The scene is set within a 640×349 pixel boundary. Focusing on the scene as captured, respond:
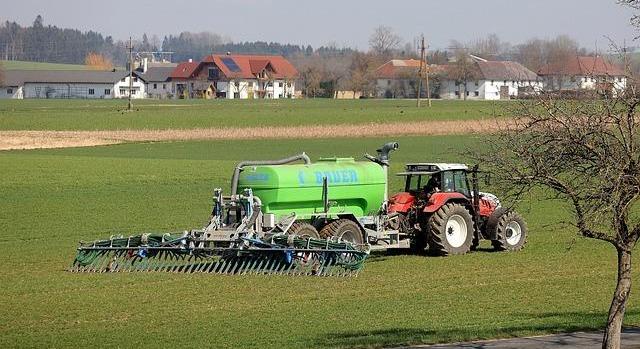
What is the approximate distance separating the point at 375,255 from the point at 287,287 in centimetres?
620

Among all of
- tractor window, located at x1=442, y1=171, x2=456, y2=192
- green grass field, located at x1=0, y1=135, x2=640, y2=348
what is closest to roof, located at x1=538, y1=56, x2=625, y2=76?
green grass field, located at x1=0, y1=135, x2=640, y2=348

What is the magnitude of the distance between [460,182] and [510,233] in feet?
6.32

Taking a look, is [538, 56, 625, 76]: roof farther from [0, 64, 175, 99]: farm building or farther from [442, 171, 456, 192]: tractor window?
[0, 64, 175, 99]: farm building

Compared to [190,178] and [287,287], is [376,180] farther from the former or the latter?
[190,178]

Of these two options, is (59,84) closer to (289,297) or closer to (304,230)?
(304,230)

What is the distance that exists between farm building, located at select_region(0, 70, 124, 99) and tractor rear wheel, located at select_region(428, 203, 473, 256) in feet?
544

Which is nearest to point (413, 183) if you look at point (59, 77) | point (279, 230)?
point (279, 230)

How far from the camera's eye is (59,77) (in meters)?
194

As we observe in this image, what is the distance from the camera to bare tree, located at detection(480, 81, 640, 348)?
14.3m

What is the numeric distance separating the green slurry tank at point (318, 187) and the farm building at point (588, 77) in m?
9.20

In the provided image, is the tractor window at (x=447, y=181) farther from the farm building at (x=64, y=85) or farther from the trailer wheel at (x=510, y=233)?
the farm building at (x=64, y=85)

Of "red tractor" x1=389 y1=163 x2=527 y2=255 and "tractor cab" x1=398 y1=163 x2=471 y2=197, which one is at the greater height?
"tractor cab" x1=398 y1=163 x2=471 y2=197

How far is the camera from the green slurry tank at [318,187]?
28484 mm

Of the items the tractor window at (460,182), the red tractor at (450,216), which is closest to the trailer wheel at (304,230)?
the red tractor at (450,216)
